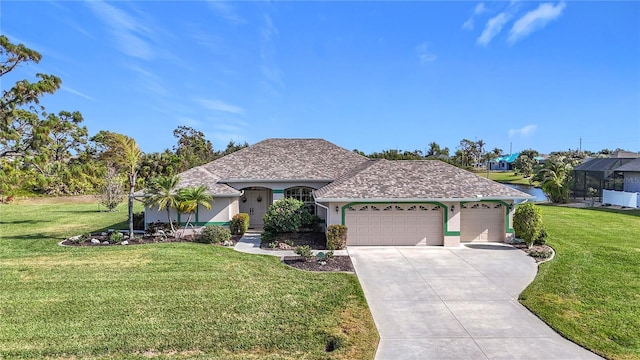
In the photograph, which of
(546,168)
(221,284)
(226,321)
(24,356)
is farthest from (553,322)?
(546,168)

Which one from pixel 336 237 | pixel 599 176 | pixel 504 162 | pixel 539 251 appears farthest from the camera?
pixel 504 162

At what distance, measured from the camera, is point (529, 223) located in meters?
16.6

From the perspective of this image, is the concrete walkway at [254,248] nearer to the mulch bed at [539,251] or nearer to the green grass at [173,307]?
the green grass at [173,307]

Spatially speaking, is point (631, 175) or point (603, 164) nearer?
point (631, 175)

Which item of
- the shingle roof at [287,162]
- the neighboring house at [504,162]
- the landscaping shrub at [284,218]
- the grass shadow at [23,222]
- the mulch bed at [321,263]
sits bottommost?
the mulch bed at [321,263]

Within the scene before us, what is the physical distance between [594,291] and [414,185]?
8642mm

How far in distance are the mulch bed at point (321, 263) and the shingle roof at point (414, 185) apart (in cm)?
307

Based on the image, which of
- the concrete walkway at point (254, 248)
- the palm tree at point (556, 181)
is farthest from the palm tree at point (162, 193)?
the palm tree at point (556, 181)

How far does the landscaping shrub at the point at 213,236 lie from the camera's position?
17.9 m

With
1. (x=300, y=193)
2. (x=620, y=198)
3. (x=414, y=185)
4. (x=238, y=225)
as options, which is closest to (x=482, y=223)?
(x=414, y=185)

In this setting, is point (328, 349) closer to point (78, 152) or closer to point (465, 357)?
point (465, 357)

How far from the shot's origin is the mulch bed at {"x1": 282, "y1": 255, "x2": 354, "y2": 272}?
13728 mm

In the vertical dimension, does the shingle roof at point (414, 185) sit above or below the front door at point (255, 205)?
above

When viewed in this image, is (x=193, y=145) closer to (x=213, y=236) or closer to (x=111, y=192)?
(x=111, y=192)
